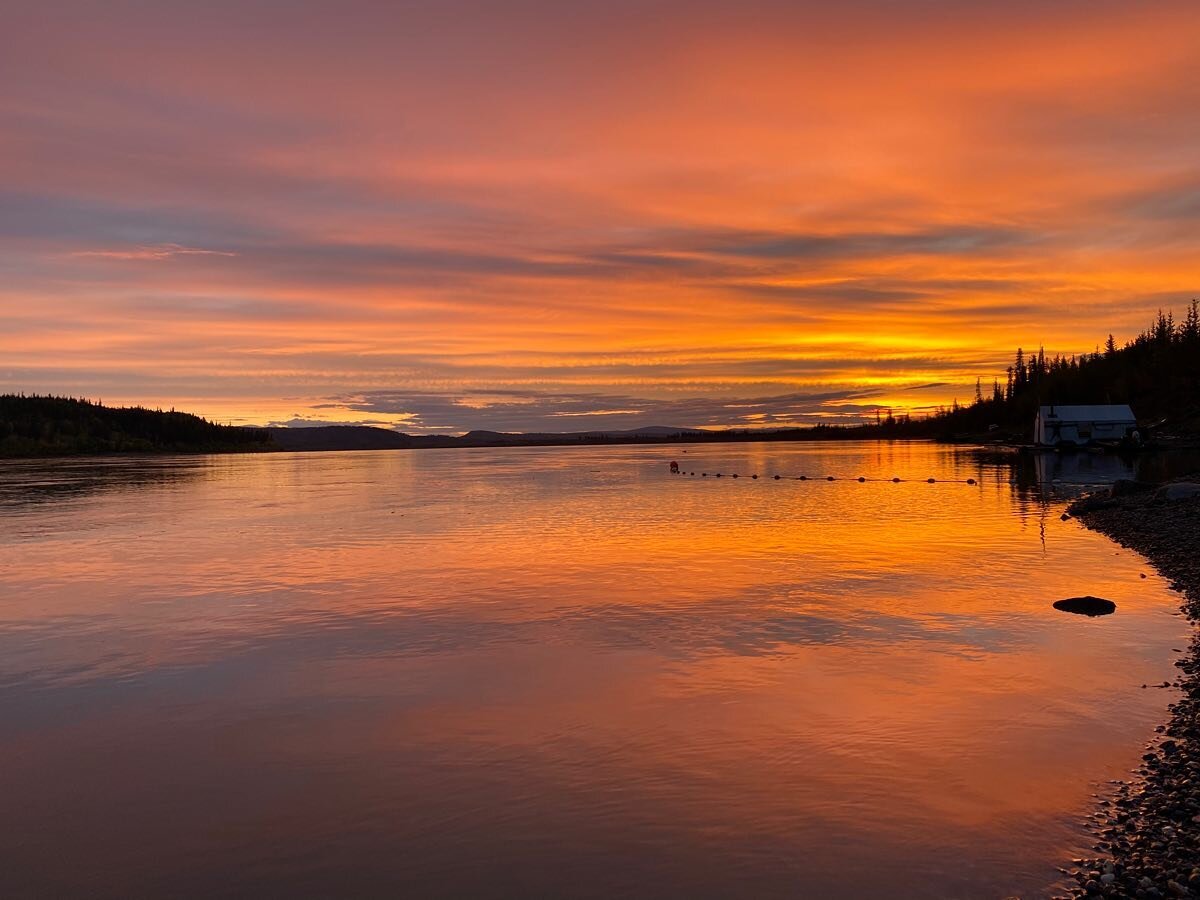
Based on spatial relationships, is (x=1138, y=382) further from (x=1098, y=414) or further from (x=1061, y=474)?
(x=1061, y=474)

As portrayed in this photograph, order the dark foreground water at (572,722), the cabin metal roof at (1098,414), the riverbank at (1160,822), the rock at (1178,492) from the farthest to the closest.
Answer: the cabin metal roof at (1098,414), the rock at (1178,492), the dark foreground water at (572,722), the riverbank at (1160,822)

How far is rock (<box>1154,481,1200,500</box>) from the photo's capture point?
37.8 meters

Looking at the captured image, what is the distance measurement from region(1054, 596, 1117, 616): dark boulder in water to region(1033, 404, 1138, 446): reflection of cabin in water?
103773 millimetres

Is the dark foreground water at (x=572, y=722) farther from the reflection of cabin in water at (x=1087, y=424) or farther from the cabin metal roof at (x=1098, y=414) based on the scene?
the cabin metal roof at (x=1098, y=414)

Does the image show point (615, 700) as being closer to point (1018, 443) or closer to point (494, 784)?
point (494, 784)

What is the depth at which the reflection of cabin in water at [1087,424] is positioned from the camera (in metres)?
111

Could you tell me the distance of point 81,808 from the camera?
10.1 metres

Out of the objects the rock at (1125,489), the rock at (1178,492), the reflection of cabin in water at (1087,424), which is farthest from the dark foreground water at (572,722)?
the reflection of cabin in water at (1087,424)

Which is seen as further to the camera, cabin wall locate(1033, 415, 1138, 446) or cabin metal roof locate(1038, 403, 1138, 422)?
cabin metal roof locate(1038, 403, 1138, 422)

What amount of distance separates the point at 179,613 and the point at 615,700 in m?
13.5

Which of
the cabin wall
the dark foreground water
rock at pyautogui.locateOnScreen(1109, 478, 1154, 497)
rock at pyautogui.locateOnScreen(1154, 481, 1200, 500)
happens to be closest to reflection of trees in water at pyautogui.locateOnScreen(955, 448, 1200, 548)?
rock at pyautogui.locateOnScreen(1109, 478, 1154, 497)

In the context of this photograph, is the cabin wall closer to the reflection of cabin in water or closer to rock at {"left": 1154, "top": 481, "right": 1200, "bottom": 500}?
the reflection of cabin in water

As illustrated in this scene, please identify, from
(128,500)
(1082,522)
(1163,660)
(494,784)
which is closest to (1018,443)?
(1082,522)

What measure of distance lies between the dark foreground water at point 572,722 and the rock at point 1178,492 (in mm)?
11801
